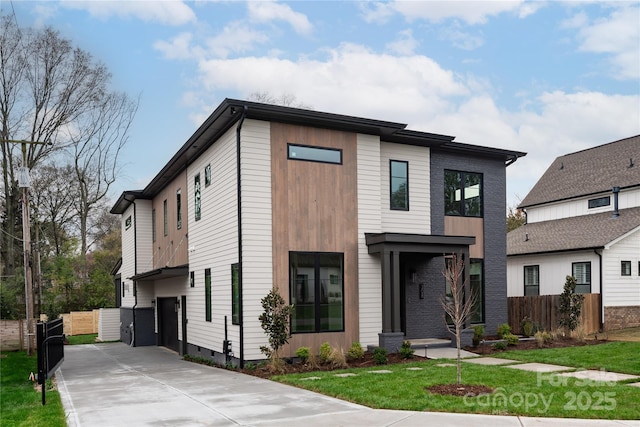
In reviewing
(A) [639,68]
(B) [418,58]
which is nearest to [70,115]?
(B) [418,58]

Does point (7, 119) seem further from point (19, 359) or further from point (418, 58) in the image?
point (418, 58)

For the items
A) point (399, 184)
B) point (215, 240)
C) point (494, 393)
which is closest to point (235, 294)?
point (215, 240)

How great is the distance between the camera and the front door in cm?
2141

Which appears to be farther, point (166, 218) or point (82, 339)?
point (82, 339)

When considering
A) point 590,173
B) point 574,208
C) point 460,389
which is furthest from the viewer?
point 590,173

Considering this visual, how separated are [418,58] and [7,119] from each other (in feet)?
63.0

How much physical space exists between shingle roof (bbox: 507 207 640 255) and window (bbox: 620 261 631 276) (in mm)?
1097

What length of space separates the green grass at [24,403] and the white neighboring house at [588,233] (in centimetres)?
1766

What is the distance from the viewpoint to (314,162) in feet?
47.5

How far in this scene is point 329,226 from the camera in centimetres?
1455

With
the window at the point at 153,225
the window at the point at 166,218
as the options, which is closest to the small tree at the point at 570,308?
the window at the point at 166,218

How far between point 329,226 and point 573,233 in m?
13.1

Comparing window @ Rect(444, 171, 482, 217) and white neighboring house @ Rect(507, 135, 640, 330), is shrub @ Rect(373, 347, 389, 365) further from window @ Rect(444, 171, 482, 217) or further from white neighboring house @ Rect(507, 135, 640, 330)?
white neighboring house @ Rect(507, 135, 640, 330)

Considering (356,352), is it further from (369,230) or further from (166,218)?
(166,218)
